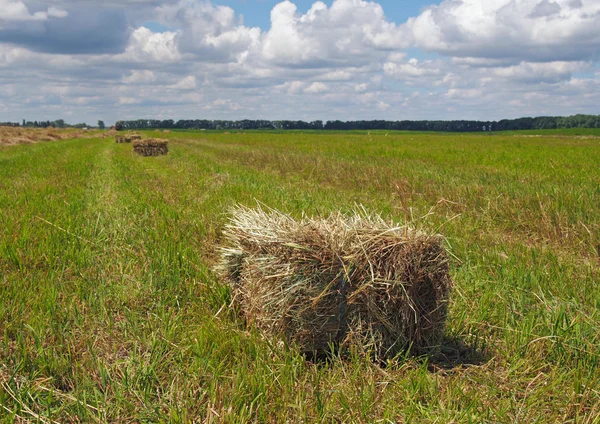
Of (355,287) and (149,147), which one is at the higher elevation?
(149,147)

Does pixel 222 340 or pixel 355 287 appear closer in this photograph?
pixel 355 287

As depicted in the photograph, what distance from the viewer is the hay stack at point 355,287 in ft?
10.9

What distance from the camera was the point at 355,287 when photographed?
11.0ft

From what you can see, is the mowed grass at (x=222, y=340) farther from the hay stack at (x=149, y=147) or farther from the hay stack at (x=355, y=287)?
the hay stack at (x=149, y=147)

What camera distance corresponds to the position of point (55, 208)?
7.92 meters

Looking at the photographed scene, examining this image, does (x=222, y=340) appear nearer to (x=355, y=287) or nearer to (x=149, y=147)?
(x=355, y=287)

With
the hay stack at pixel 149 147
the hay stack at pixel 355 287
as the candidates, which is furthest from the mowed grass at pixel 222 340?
the hay stack at pixel 149 147

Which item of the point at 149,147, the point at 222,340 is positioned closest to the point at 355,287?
the point at 222,340

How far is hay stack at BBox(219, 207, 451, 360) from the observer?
10.9 feet

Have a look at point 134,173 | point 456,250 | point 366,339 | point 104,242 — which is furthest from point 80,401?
point 134,173

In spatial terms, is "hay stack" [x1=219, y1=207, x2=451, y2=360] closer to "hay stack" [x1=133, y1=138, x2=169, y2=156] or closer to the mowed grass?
the mowed grass

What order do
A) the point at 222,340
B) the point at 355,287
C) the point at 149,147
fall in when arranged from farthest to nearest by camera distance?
the point at 149,147 < the point at 222,340 < the point at 355,287

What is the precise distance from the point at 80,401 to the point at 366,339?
5.66 feet

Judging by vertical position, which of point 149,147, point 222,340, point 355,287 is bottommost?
point 222,340
